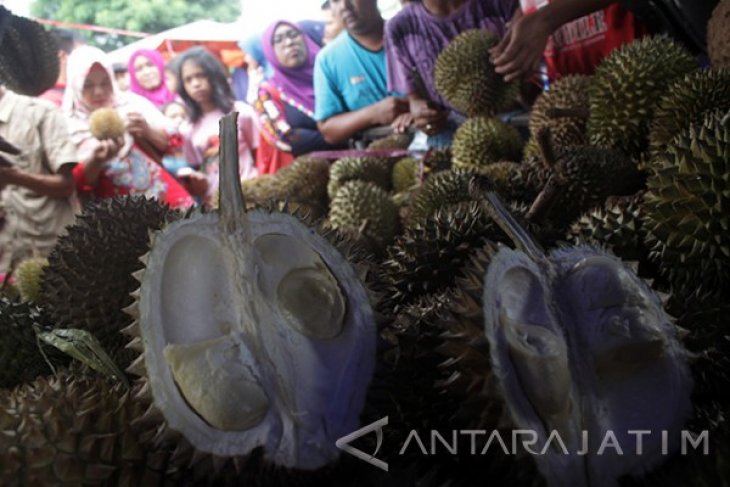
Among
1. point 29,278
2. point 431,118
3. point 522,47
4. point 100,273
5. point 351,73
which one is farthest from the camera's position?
point 351,73

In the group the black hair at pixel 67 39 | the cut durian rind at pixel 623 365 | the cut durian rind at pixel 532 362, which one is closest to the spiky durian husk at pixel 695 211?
the cut durian rind at pixel 623 365

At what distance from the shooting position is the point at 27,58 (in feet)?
9.78

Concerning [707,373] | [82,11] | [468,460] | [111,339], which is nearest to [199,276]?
[468,460]

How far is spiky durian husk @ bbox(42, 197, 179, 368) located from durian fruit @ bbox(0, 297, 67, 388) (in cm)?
5

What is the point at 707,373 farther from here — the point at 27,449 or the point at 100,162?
the point at 100,162

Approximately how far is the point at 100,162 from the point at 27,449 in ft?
11.3

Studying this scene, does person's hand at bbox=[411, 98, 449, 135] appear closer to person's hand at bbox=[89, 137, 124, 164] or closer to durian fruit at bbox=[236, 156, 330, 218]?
durian fruit at bbox=[236, 156, 330, 218]

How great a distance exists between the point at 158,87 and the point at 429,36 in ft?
9.03

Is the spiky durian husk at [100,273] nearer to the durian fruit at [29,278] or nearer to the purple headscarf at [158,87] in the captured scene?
the durian fruit at [29,278]

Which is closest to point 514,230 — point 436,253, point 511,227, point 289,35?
point 511,227

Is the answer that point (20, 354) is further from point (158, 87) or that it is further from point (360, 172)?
point (158, 87)

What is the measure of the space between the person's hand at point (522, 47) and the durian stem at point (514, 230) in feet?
6.94

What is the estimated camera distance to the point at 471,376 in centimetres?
70

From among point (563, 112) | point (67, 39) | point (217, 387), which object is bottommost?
point (563, 112)
